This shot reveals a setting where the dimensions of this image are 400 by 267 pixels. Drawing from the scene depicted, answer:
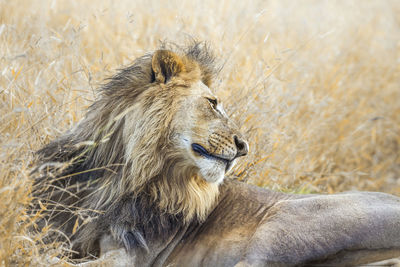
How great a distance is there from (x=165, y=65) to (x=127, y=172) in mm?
674

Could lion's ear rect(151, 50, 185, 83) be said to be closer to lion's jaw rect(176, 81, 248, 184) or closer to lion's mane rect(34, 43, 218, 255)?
lion's mane rect(34, 43, 218, 255)

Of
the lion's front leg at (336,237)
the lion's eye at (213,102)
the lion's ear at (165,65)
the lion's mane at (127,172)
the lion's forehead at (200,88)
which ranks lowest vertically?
the lion's front leg at (336,237)

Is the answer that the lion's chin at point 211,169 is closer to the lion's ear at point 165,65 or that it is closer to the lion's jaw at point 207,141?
the lion's jaw at point 207,141

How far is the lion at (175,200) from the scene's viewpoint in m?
2.95

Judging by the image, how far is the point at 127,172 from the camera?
10.3 feet

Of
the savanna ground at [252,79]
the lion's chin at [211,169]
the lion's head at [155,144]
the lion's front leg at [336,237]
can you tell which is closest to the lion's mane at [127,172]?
the lion's head at [155,144]

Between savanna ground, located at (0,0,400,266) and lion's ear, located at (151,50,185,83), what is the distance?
0.60 m

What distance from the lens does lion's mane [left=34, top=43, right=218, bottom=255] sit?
309 centimetres

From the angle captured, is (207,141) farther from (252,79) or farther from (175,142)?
(252,79)

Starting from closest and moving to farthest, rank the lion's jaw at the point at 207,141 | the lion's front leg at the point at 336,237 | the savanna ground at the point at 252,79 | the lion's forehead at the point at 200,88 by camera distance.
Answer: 1. the lion's front leg at the point at 336,237
2. the lion's jaw at the point at 207,141
3. the lion's forehead at the point at 200,88
4. the savanna ground at the point at 252,79

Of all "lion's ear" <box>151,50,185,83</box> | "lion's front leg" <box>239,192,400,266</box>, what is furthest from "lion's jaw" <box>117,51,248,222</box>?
"lion's front leg" <box>239,192,400,266</box>

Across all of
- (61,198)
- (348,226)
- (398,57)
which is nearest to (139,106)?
(61,198)

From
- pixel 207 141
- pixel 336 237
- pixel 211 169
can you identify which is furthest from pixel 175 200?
pixel 336 237

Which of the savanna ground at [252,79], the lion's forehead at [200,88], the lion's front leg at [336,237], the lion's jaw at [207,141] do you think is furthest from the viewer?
the savanna ground at [252,79]
